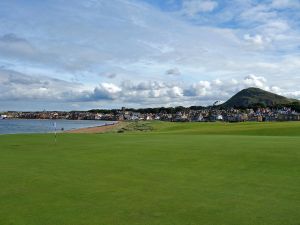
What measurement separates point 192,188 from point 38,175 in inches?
224

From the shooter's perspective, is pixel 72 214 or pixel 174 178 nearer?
pixel 72 214

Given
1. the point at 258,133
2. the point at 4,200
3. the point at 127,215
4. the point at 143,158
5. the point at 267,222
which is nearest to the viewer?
the point at 267,222

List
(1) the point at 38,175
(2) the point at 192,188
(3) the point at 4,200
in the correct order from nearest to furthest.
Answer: (3) the point at 4,200 → (2) the point at 192,188 → (1) the point at 38,175

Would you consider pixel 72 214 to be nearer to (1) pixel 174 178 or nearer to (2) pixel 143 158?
(1) pixel 174 178

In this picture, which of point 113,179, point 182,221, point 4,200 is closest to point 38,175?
point 113,179

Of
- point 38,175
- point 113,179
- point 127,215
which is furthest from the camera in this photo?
point 38,175

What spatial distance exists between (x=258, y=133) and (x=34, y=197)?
124 feet

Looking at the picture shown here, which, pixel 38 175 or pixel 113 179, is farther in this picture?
pixel 38 175

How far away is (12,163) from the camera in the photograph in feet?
60.3

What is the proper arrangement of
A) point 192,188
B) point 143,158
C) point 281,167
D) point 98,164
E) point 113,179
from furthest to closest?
point 143,158, point 98,164, point 281,167, point 113,179, point 192,188

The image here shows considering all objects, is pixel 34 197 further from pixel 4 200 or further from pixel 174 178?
pixel 174 178

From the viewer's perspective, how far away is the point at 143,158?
19.6 metres

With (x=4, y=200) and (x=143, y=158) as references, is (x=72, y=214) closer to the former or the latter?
(x=4, y=200)

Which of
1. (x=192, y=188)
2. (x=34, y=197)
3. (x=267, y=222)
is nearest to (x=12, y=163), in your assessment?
(x=34, y=197)
